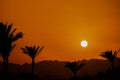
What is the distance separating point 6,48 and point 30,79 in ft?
18.1

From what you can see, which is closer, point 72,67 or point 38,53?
point 38,53

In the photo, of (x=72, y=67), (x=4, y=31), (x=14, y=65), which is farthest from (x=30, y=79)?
(x=14, y=65)

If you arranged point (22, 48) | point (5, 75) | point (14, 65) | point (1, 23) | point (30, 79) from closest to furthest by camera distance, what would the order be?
point (5, 75)
point (1, 23)
point (30, 79)
point (22, 48)
point (14, 65)

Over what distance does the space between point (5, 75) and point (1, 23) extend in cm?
652

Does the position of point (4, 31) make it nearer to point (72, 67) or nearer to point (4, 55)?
point (4, 55)

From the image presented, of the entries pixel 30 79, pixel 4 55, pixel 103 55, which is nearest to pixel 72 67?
pixel 103 55

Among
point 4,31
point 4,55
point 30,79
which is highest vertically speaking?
point 4,31

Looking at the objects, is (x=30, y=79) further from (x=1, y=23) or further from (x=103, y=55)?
(x=103, y=55)

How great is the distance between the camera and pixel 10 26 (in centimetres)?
3747

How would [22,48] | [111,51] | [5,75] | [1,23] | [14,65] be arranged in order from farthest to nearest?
[14,65]
[111,51]
[22,48]
[1,23]
[5,75]

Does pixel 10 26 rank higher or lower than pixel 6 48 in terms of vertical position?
higher

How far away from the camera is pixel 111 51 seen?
53.7 m

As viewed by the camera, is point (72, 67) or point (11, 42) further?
point (72, 67)

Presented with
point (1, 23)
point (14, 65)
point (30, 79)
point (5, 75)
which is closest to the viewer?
point (5, 75)
